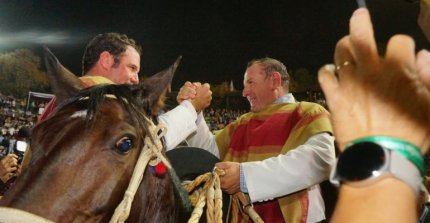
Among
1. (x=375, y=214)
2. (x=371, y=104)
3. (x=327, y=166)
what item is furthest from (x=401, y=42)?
(x=327, y=166)

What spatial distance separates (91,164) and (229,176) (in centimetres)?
125

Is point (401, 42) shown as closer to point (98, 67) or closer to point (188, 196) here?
point (188, 196)

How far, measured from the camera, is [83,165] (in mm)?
1902

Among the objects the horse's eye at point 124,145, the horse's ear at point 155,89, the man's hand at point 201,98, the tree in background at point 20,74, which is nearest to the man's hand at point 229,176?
the man's hand at point 201,98

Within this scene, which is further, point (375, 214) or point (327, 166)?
point (327, 166)

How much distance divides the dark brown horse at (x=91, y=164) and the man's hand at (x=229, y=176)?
0.55 metres

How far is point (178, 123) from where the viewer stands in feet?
9.14

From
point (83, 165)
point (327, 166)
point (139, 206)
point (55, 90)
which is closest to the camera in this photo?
point (83, 165)

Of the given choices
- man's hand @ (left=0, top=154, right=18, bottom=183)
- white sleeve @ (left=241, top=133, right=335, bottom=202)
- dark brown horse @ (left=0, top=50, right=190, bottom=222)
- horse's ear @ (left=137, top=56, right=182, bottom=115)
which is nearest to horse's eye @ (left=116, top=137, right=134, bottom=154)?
dark brown horse @ (left=0, top=50, right=190, bottom=222)

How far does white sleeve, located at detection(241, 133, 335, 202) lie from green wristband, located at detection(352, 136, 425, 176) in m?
2.30

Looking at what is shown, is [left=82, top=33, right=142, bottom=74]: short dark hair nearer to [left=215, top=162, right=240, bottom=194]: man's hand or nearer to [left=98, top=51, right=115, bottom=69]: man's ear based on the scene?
[left=98, top=51, right=115, bottom=69]: man's ear

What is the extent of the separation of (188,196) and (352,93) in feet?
6.86

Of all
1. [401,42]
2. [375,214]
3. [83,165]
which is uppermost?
[401,42]

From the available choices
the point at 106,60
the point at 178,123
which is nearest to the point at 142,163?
the point at 178,123
